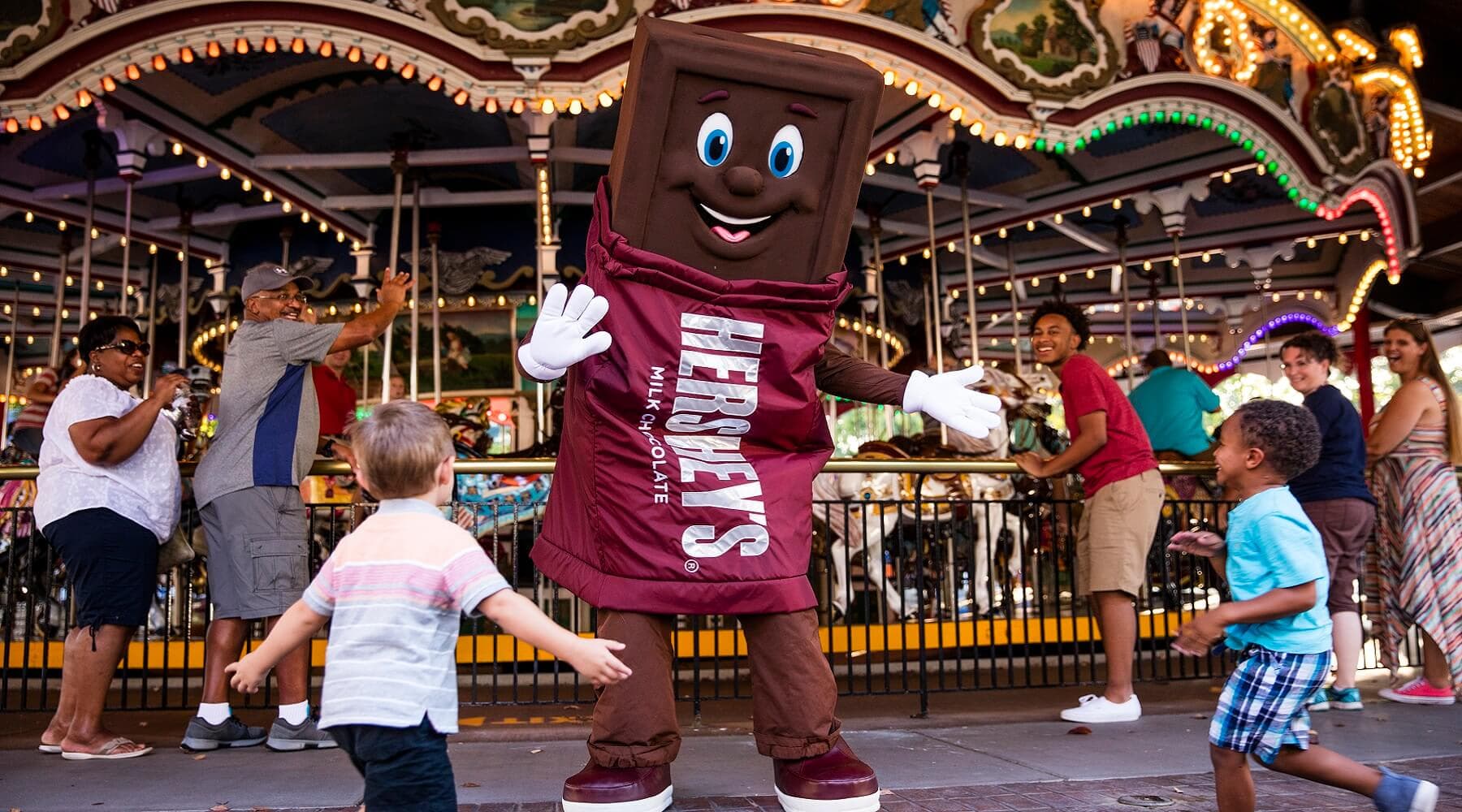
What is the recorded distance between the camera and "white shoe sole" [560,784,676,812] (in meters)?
2.98

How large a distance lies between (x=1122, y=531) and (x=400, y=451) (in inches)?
136

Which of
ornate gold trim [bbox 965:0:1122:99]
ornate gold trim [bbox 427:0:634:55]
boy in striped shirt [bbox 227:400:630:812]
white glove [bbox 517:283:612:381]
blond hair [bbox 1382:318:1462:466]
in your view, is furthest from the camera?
ornate gold trim [bbox 965:0:1122:99]

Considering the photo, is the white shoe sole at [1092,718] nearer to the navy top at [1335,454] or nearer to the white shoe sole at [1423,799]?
the navy top at [1335,454]

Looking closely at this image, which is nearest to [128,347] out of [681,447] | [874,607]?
[681,447]

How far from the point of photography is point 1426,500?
552 centimetres

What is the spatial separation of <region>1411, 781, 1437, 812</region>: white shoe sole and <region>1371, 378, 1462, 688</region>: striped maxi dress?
319 cm

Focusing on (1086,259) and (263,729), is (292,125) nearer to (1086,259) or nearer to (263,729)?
(263,729)

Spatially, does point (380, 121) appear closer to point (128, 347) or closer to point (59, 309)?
point (59, 309)

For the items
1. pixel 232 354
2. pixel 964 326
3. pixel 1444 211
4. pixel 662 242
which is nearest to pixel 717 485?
pixel 662 242

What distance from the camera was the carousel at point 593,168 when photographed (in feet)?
19.9

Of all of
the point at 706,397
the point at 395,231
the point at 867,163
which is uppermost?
the point at 395,231

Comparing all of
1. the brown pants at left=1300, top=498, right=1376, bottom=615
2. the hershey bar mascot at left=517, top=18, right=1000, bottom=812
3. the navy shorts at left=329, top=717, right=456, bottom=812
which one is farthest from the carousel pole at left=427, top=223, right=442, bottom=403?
the navy shorts at left=329, top=717, right=456, bottom=812

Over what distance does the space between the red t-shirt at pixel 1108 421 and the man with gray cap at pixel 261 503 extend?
2800 mm

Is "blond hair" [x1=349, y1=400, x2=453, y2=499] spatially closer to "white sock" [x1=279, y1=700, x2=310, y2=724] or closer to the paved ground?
the paved ground
